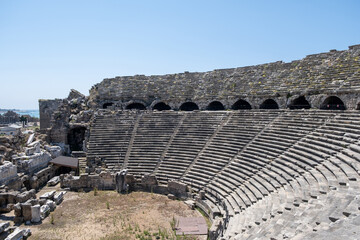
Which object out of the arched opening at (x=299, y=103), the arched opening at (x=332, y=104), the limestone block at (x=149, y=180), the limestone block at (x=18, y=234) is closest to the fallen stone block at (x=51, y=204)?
the limestone block at (x=18, y=234)

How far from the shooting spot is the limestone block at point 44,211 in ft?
51.7

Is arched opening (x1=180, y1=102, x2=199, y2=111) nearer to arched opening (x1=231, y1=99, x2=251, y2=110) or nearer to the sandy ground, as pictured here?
arched opening (x1=231, y1=99, x2=251, y2=110)

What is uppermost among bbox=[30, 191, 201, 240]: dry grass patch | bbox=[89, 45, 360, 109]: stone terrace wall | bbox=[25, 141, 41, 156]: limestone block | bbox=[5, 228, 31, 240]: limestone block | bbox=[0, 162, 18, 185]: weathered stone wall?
bbox=[89, 45, 360, 109]: stone terrace wall

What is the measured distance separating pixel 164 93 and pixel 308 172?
20.9 meters

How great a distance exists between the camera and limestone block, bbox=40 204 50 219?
15.8 meters

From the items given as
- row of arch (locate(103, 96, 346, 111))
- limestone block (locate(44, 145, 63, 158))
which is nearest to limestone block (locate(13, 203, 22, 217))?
limestone block (locate(44, 145, 63, 158))

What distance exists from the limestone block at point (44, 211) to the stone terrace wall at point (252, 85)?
653 inches

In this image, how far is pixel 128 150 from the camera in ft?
76.8

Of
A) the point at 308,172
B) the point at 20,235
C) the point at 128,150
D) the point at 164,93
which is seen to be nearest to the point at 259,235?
the point at 308,172

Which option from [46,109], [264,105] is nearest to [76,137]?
[46,109]

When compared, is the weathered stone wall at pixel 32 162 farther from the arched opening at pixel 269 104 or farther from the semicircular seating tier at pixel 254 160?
the arched opening at pixel 269 104

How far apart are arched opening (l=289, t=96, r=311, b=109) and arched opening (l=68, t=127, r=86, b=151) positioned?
20925 millimetres

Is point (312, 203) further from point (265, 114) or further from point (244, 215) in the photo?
point (265, 114)

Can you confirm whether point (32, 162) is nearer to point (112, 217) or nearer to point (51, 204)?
point (51, 204)
